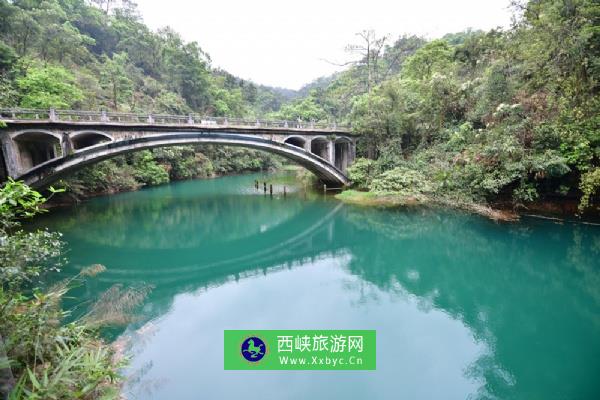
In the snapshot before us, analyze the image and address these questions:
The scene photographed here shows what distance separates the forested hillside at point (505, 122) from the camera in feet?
35.6

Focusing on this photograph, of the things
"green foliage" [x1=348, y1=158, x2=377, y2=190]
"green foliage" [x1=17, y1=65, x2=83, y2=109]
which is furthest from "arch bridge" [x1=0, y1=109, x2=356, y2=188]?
"green foliage" [x1=17, y1=65, x2=83, y2=109]

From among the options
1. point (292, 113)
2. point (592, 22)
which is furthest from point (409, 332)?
point (292, 113)

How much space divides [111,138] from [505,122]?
1781 cm

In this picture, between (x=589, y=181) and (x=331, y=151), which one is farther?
(x=331, y=151)

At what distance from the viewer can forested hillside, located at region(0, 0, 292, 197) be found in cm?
1759

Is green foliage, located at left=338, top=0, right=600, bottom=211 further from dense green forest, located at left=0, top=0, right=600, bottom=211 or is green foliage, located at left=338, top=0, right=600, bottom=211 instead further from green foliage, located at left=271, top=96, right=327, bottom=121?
green foliage, located at left=271, top=96, right=327, bottom=121

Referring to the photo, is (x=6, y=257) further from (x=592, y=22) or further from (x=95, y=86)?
(x=95, y=86)

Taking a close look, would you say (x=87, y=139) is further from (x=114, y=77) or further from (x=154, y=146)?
(x=114, y=77)

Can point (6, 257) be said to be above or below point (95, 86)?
below

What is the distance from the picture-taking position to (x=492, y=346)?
557cm

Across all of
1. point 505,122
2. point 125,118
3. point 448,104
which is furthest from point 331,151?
point 125,118

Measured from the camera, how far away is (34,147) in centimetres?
1478

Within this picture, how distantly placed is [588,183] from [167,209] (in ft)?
61.0

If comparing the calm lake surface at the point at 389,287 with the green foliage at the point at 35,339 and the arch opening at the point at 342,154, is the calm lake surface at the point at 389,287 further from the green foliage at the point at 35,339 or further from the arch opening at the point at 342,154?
the arch opening at the point at 342,154
